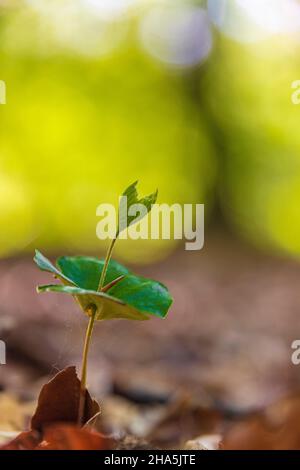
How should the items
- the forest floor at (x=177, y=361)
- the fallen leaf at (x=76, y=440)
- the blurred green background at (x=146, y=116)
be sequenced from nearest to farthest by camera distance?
the fallen leaf at (x=76, y=440) < the forest floor at (x=177, y=361) < the blurred green background at (x=146, y=116)

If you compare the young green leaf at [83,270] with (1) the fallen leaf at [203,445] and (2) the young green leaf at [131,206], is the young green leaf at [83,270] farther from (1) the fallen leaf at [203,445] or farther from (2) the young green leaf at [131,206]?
(1) the fallen leaf at [203,445]

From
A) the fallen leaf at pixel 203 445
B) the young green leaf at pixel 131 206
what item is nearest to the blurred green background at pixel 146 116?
the fallen leaf at pixel 203 445

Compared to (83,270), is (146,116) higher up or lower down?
higher up

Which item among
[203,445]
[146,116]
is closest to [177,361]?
[203,445]

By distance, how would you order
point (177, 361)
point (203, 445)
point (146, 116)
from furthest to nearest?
1. point (146, 116)
2. point (177, 361)
3. point (203, 445)

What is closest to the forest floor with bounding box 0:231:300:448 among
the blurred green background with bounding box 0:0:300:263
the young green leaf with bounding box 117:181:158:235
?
the young green leaf with bounding box 117:181:158:235

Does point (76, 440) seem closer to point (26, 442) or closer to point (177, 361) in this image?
point (26, 442)
